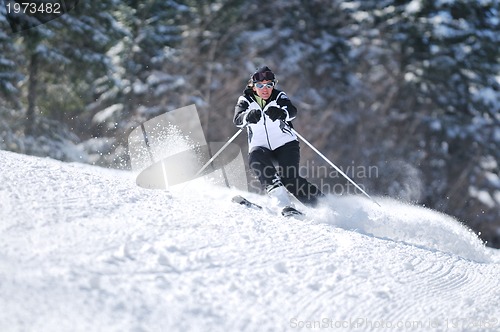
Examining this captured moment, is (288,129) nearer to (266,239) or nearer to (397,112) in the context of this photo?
(266,239)

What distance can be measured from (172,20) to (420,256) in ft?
56.1

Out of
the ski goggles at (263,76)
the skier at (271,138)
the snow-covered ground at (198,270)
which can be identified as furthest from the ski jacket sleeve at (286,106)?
the snow-covered ground at (198,270)

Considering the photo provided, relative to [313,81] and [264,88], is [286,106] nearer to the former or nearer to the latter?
[264,88]

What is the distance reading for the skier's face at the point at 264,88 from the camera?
18.0 ft

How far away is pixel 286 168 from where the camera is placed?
565 centimetres

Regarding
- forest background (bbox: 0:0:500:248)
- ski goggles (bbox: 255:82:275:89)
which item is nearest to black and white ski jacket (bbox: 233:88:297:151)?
ski goggles (bbox: 255:82:275:89)

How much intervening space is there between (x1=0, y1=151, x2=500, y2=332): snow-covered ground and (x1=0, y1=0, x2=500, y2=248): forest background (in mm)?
11982

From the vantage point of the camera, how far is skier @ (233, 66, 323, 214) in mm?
5480

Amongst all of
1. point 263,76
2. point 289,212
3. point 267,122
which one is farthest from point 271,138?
point 289,212

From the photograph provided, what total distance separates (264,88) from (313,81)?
18.1 meters

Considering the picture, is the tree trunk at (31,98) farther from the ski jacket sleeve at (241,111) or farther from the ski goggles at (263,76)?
the ski goggles at (263,76)

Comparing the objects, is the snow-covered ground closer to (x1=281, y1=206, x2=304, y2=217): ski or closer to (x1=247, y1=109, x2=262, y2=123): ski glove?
(x1=281, y1=206, x2=304, y2=217): ski

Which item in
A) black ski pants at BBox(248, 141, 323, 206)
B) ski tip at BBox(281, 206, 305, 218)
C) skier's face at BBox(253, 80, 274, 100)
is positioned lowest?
ski tip at BBox(281, 206, 305, 218)

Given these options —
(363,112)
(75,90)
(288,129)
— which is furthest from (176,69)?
(288,129)
